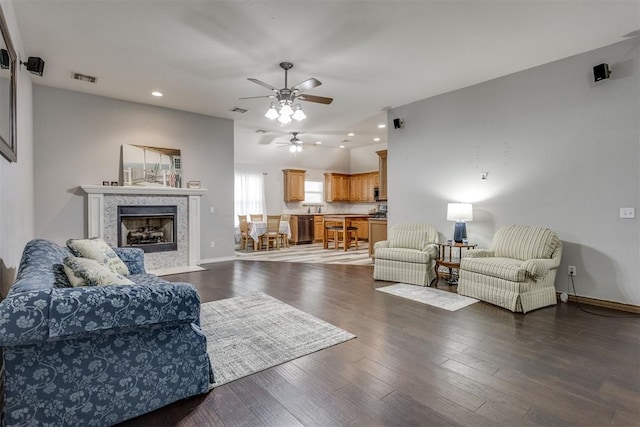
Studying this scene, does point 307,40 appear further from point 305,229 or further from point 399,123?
point 305,229

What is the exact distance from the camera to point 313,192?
1101 centimetres

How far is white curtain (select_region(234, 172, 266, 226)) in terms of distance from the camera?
9.30 metres

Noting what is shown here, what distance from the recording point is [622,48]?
3.56 metres

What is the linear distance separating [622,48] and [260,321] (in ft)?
16.3

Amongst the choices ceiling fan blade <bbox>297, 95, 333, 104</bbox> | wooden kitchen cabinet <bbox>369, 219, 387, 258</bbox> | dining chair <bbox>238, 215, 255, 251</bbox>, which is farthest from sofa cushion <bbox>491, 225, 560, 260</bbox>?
dining chair <bbox>238, 215, 255, 251</bbox>

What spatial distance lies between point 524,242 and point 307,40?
140 inches

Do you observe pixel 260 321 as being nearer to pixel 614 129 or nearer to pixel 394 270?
pixel 394 270

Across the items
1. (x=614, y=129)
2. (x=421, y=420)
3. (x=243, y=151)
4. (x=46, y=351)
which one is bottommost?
(x=421, y=420)

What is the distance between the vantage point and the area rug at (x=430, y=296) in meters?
3.71

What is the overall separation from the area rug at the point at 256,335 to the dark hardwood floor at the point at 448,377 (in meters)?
0.12

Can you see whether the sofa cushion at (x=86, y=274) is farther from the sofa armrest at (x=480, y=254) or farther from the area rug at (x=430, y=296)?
the sofa armrest at (x=480, y=254)

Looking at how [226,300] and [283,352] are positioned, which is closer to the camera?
[283,352]

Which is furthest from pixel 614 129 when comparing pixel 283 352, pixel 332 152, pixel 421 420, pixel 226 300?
pixel 332 152

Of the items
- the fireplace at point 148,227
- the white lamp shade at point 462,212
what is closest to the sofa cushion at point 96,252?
the fireplace at point 148,227
